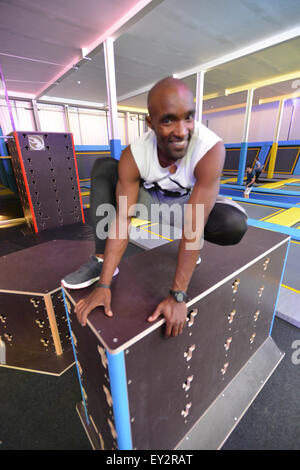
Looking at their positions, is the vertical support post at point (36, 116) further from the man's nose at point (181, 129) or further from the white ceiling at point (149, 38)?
the man's nose at point (181, 129)

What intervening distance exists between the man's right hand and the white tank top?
0.42 m

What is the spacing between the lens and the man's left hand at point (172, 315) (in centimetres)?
56

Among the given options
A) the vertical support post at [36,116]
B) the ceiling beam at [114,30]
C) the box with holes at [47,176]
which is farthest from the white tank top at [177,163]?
the vertical support post at [36,116]

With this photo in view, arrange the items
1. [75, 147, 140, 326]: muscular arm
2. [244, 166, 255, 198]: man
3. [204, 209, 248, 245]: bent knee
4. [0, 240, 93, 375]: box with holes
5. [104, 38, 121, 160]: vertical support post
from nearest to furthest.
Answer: [75, 147, 140, 326]: muscular arm, [204, 209, 248, 245]: bent knee, [0, 240, 93, 375]: box with holes, [104, 38, 121, 160]: vertical support post, [244, 166, 255, 198]: man

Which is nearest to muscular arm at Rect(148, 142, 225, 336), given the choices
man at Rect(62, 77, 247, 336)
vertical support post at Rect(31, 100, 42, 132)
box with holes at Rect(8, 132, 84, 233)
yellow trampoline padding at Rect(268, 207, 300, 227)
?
man at Rect(62, 77, 247, 336)

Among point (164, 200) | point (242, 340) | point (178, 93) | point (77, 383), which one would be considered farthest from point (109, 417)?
point (178, 93)

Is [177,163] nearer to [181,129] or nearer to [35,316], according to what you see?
[181,129]

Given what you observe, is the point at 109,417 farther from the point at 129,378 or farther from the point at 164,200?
the point at 164,200

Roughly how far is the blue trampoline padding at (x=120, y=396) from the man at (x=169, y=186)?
0.39 feet

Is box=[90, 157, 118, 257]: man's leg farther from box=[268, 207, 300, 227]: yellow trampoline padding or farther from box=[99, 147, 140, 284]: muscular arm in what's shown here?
box=[268, 207, 300, 227]: yellow trampoline padding

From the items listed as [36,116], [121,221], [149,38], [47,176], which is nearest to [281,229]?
[121,221]

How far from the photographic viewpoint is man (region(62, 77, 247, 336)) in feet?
1.95

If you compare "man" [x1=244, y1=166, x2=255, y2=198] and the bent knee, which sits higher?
the bent knee
